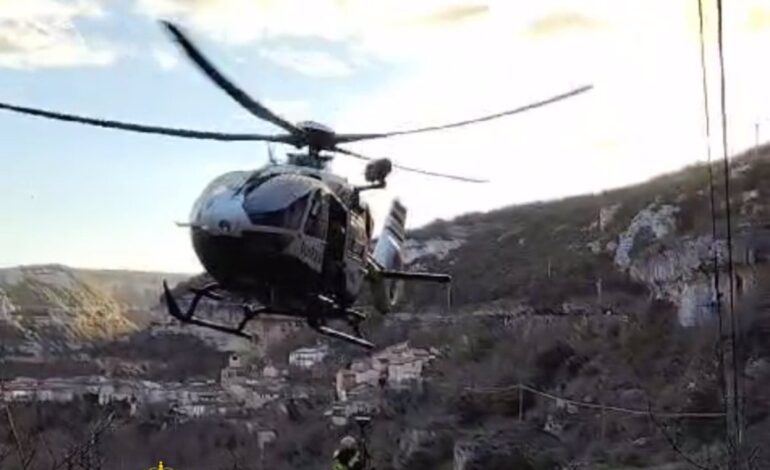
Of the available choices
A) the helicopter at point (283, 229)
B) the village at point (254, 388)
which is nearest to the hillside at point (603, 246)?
the village at point (254, 388)

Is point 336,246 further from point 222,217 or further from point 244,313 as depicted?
point 222,217

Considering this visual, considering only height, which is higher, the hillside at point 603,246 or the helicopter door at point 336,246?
the hillside at point 603,246

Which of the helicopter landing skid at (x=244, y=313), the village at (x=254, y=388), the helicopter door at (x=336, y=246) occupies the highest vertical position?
the helicopter door at (x=336, y=246)

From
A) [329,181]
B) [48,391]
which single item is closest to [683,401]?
[329,181]

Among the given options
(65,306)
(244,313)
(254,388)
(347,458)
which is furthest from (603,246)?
(347,458)

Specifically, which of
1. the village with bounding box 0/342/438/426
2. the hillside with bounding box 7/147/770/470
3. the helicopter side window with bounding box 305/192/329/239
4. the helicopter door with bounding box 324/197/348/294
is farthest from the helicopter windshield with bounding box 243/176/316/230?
the village with bounding box 0/342/438/426

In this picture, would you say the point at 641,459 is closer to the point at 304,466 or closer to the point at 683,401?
the point at 683,401

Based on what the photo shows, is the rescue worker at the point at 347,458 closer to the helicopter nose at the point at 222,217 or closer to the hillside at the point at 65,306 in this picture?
the helicopter nose at the point at 222,217
